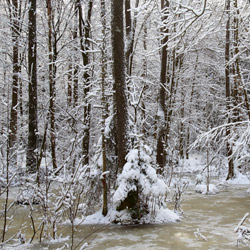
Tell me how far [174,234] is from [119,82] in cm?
368

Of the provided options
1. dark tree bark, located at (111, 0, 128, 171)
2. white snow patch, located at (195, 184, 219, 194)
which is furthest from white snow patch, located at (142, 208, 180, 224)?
white snow patch, located at (195, 184, 219, 194)

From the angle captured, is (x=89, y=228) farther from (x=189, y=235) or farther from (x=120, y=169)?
(x=189, y=235)

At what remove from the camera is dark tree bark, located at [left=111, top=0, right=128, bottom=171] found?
7465 mm

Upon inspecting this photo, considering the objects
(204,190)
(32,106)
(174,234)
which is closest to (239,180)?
(204,190)

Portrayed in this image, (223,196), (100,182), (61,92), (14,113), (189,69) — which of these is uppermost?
(189,69)

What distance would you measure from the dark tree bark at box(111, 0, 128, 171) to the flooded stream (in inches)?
64.4

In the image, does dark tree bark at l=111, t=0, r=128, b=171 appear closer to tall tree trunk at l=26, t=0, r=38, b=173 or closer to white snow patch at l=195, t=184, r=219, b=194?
tall tree trunk at l=26, t=0, r=38, b=173

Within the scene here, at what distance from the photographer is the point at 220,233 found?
630 centimetres

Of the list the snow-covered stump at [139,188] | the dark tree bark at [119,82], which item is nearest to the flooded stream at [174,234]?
the snow-covered stump at [139,188]

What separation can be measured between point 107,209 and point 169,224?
152cm

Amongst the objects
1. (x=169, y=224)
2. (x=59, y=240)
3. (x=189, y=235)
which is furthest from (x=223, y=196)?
(x=59, y=240)

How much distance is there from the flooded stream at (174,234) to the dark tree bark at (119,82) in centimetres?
164

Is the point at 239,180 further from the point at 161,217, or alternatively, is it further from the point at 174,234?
the point at 174,234

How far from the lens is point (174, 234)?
6.19 m
